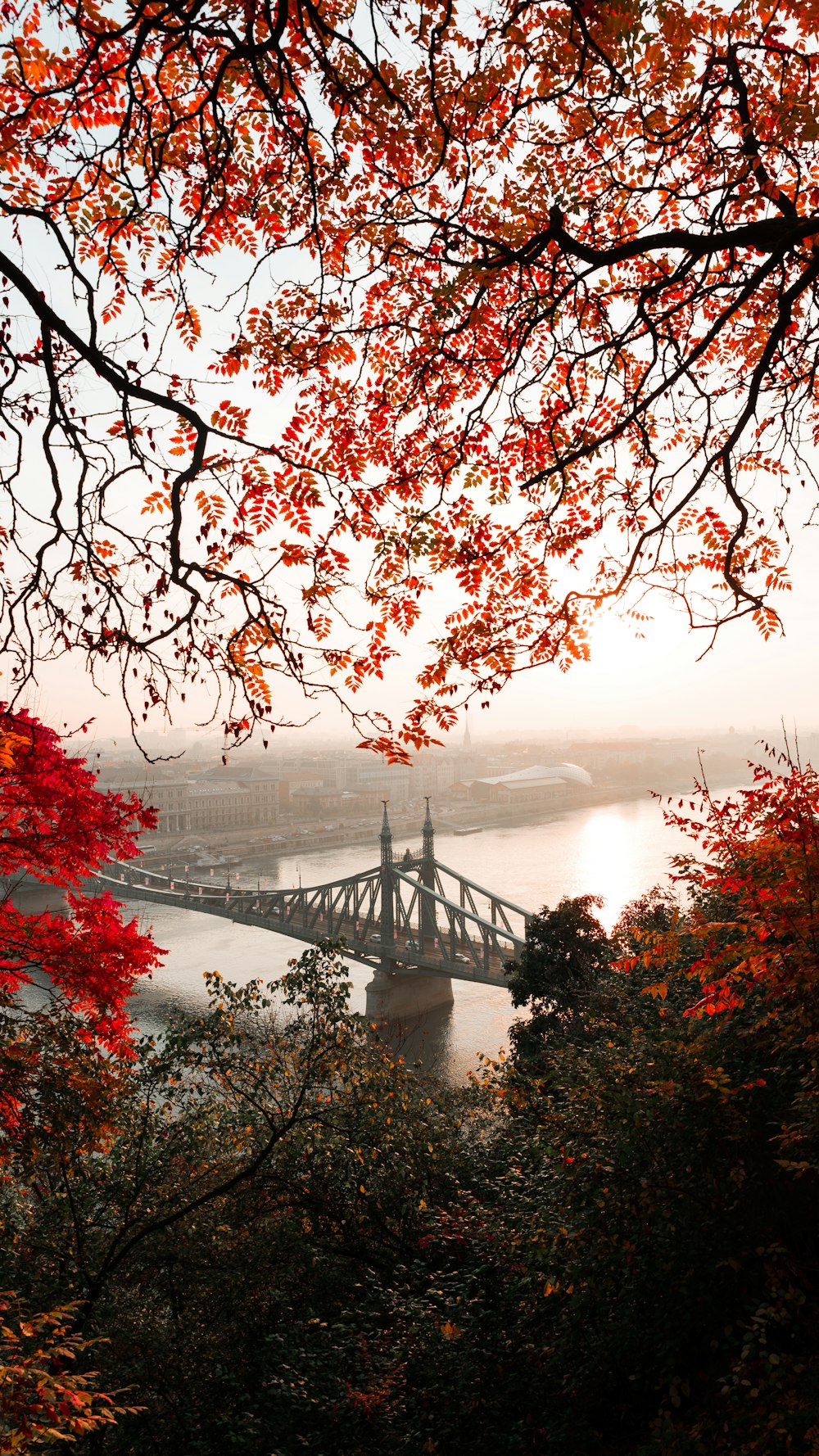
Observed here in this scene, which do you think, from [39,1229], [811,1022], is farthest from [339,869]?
[811,1022]

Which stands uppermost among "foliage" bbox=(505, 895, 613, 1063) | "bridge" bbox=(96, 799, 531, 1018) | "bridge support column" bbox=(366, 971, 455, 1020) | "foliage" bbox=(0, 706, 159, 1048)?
"foliage" bbox=(0, 706, 159, 1048)

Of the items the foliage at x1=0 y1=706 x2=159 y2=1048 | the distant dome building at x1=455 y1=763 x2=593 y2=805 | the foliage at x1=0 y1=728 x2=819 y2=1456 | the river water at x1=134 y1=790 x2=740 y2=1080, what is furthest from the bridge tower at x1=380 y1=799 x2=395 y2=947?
the distant dome building at x1=455 y1=763 x2=593 y2=805

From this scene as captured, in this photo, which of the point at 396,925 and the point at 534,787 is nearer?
the point at 396,925

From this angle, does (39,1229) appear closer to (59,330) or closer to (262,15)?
(59,330)

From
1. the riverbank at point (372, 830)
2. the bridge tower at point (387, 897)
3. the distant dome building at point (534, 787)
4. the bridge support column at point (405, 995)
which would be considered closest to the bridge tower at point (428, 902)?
the bridge tower at point (387, 897)

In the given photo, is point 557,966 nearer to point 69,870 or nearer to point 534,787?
point 69,870

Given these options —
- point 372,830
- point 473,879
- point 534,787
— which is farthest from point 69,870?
point 534,787

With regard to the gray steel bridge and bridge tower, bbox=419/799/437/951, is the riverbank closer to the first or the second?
the gray steel bridge
